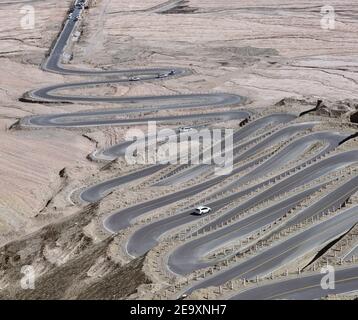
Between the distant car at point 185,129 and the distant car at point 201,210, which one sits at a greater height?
the distant car at point 201,210

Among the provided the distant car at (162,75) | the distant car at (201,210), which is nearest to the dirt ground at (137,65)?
the distant car at (162,75)

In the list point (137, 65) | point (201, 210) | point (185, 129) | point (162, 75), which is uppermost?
point (201, 210)

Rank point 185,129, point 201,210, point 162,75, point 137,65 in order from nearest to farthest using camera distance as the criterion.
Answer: point 201,210 < point 185,129 < point 162,75 < point 137,65

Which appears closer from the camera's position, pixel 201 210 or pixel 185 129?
pixel 201 210

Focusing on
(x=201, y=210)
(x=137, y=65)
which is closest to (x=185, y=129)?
(x=201, y=210)

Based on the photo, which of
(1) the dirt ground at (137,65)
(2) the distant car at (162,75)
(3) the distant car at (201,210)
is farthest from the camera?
(2) the distant car at (162,75)

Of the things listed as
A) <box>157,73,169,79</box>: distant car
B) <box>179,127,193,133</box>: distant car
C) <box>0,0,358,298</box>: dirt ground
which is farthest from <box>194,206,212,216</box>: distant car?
<box>157,73,169,79</box>: distant car

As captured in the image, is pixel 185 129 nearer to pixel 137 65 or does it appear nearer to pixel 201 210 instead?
pixel 201 210

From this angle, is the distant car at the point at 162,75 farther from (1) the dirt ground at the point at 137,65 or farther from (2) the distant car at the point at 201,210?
(2) the distant car at the point at 201,210
